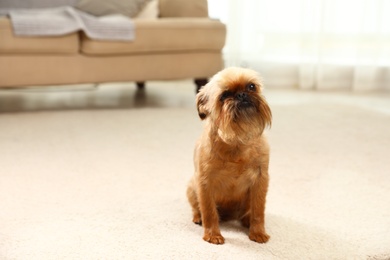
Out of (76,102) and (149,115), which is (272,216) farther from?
(76,102)

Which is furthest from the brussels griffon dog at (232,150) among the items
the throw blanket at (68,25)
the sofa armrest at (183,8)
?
the sofa armrest at (183,8)

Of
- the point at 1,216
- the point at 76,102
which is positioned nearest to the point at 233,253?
the point at 1,216

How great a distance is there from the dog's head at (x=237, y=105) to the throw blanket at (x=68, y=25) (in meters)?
1.84

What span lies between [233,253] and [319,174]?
0.75 m

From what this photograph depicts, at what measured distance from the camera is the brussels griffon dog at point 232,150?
1.27 meters

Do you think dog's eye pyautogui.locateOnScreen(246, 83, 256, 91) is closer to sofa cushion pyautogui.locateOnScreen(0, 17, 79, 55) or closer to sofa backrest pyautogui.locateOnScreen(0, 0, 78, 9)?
sofa cushion pyautogui.locateOnScreen(0, 17, 79, 55)

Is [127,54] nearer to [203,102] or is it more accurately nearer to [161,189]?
[161,189]

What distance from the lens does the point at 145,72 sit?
10.5 ft

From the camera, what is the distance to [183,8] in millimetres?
3375

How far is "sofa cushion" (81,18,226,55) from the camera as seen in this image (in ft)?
9.98

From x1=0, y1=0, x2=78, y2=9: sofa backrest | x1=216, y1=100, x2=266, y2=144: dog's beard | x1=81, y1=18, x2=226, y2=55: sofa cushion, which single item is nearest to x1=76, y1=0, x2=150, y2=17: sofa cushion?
x1=0, y1=0, x2=78, y2=9: sofa backrest

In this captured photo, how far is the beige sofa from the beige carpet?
277 mm

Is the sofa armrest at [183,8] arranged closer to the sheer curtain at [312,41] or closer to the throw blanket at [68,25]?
the throw blanket at [68,25]

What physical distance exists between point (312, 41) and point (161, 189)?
Answer: 99.4 inches
